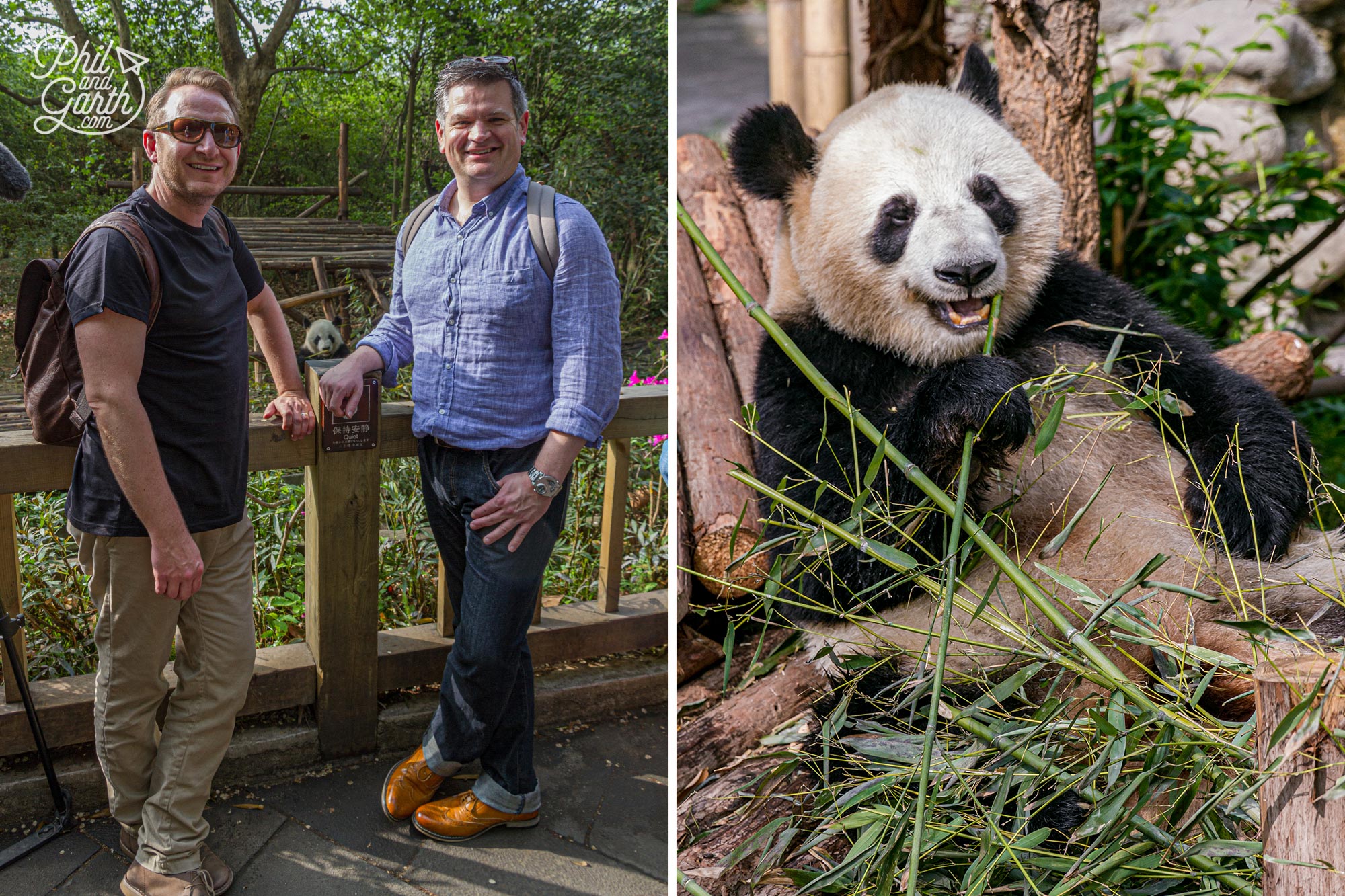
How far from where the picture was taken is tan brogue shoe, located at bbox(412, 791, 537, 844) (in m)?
2.12

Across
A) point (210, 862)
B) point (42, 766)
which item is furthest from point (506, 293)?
point (42, 766)

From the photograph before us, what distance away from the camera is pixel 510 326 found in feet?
6.26

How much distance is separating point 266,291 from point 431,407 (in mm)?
422

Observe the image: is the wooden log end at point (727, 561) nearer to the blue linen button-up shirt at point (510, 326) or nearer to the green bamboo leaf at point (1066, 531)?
the blue linen button-up shirt at point (510, 326)

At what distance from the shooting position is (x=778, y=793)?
4.80 feet

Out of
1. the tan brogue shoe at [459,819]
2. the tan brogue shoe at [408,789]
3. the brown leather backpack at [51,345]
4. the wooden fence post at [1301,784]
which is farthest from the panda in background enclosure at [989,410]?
the brown leather backpack at [51,345]

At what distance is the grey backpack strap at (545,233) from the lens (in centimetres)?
188

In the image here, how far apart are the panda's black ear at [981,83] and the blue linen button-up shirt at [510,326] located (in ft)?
2.40

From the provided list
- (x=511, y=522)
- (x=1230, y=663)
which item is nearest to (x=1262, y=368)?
(x=1230, y=663)

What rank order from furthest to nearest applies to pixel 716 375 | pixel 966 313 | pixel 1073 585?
pixel 716 375
pixel 966 313
pixel 1073 585

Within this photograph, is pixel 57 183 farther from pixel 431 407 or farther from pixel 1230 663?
pixel 1230 663

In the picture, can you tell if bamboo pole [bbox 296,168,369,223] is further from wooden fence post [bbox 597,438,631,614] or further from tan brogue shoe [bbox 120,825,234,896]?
tan brogue shoe [bbox 120,825,234,896]

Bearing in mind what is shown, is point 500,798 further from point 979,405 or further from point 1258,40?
point 1258,40

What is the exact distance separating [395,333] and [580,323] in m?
0.47
